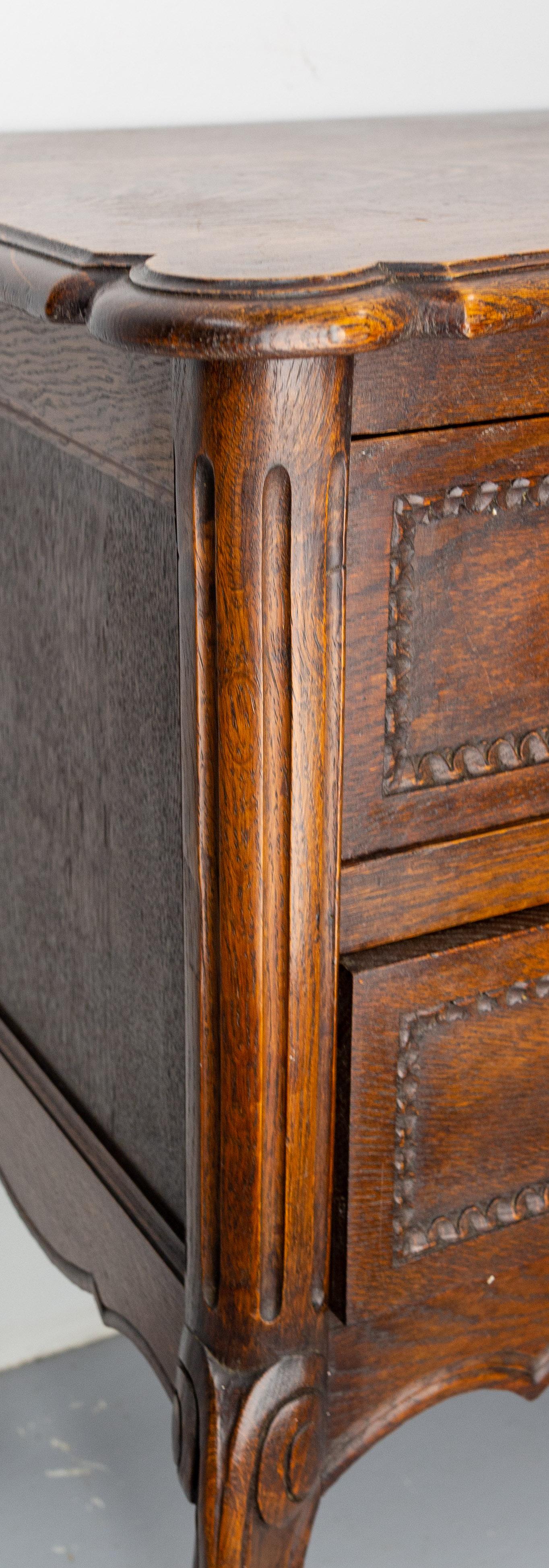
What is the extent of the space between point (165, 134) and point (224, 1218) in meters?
0.77

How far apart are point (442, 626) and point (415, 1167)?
0.77ft

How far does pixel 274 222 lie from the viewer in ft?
2.00

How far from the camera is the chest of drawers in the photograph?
506mm

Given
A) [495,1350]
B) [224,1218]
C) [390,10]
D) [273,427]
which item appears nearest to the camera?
[273,427]

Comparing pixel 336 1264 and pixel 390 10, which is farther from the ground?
pixel 390 10

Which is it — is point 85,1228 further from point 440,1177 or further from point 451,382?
point 451,382

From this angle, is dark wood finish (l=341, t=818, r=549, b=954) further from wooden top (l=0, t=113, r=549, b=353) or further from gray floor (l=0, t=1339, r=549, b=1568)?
gray floor (l=0, t=1339, r=549, b=1568)

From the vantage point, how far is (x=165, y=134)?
1057 mm

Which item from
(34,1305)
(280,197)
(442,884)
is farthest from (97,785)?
(34,1305)

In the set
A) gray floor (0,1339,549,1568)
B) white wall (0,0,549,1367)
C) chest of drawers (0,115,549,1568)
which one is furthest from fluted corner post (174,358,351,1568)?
white wall (0,0,549,1367)

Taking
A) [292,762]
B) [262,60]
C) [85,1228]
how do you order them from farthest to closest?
1. [262,60]
2. [85,1228]
3. [292,762]

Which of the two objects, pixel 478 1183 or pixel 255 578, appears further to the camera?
pixel 478 1183

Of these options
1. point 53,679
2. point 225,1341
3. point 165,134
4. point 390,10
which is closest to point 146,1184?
point 225,1341

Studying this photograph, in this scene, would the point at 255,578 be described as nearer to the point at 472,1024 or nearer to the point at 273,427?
the point at 273,427
